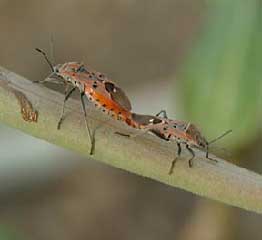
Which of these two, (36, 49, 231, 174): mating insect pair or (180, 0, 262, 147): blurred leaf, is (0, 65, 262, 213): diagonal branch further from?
(180, 0, 262, 147): blurred leaf

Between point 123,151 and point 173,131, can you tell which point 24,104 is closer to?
point 123,151

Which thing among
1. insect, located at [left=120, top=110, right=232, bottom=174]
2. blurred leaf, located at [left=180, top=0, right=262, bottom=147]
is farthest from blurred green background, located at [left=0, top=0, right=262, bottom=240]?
insect, located at [left=120, top=110, right=232, bottom=174]

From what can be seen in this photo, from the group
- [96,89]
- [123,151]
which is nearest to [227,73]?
[96,89]

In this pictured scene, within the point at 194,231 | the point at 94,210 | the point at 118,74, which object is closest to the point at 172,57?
the point at 118,74

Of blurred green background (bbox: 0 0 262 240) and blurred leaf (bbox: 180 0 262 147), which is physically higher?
blurred green background (bbox: 0 0 262 240)

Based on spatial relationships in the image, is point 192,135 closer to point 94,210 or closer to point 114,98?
point 114,98
